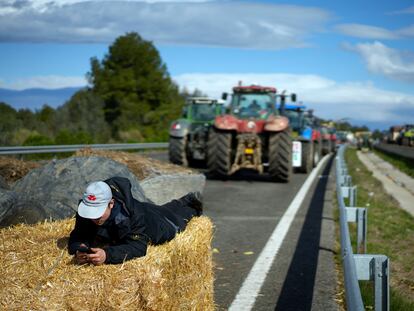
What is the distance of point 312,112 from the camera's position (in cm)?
3158

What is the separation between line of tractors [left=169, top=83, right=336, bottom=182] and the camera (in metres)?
17.4

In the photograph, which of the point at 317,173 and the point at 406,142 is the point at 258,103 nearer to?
the point at 317,173

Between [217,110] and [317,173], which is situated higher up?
[217,110]

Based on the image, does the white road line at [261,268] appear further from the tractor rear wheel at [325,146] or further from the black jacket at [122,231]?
the tractor rear wheel at [325,146]

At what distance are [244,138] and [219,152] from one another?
809mm

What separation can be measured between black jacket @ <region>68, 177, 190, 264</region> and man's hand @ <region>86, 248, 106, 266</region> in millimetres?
42

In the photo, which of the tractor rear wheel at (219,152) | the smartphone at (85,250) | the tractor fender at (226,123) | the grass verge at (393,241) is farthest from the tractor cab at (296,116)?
the smartphone at (85,250)

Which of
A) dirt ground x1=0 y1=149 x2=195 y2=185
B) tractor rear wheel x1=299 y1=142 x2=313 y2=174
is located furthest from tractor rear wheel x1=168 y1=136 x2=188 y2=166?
dirt ground x1=0 y1=149 x2=195 y2=185

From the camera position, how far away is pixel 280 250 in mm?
8250

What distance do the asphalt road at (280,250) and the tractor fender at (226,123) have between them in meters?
2.26

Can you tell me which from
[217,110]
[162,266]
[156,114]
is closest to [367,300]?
[162,266]

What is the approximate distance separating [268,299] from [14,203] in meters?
2.39

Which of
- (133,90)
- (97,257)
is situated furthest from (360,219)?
(133,90)

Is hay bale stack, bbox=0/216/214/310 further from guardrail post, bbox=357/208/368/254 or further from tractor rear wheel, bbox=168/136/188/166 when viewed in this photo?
tractor rear wheel, bbox=168/136/188/166
